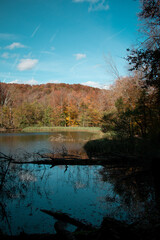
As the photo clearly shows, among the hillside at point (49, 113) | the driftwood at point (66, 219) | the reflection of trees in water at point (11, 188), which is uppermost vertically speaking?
the hillside at point (49, 113)

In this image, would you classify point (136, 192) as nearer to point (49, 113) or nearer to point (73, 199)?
point (73, 199)

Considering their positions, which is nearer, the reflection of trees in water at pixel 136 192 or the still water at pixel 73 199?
the still water at pixel 73 199

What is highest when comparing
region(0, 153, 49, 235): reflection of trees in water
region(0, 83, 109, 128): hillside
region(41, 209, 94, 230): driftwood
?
region(0, 83, 109, 128): hillside

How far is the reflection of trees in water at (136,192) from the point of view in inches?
125

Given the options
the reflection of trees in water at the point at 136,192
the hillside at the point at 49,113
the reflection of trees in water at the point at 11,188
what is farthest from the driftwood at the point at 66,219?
the hillside at the point at 49,113

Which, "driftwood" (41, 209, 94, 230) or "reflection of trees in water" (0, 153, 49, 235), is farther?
"reflection of trees in water" (0, 153, 49, 235)

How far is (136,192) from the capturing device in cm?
405

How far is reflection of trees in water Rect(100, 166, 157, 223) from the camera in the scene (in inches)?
125

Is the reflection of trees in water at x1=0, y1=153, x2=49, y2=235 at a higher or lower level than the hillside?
lower

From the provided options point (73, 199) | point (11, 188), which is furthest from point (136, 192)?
point (11, 188)

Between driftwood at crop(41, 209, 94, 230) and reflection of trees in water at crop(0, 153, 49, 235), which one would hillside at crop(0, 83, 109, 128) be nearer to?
reflection of trees in water at crop(0, 153, 49, 235)

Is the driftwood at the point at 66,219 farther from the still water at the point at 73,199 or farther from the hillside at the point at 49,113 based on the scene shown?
the hillside at the point at 49,113

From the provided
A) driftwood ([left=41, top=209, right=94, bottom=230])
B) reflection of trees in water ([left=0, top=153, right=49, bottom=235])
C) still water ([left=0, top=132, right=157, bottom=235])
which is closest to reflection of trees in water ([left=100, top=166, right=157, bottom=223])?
still water ([left=0, top=132, right=157, bottom=235])

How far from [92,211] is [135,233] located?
1525 mm
